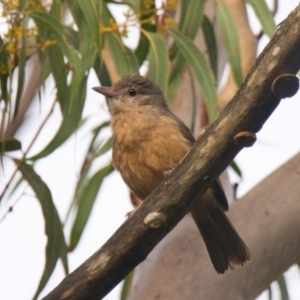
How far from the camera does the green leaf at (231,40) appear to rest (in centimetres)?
494

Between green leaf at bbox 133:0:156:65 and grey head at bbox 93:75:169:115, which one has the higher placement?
green leaf at bbox 133:0:156:65

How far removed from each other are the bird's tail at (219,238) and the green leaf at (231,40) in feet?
2.66

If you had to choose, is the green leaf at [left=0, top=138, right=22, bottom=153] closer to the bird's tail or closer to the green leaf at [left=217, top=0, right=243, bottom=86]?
the bird's tail

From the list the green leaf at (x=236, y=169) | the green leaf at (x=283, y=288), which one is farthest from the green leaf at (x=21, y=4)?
the green leaf at (x=283, y=288)

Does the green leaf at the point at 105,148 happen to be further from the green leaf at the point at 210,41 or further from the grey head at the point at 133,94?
the green leaf at the point at 210,41

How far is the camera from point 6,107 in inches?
177

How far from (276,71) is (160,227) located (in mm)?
806

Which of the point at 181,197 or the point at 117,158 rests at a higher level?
the point at 117,158

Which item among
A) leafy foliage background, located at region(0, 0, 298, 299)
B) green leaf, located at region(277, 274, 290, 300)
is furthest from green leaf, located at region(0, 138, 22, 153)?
green leaf, located at region(277, 274, 290, 300)

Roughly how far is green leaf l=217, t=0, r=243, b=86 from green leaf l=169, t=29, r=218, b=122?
182 millimetres

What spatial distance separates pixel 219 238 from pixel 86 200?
129cm

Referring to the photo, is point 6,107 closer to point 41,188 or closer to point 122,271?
point 41,188

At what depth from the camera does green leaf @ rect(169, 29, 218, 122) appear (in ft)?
15.6

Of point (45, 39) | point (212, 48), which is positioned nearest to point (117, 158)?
point (45, 39)
